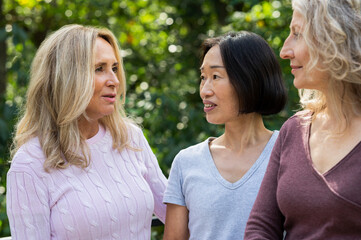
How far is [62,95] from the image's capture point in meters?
2.13

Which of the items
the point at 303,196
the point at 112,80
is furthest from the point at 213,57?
the point at 303,196

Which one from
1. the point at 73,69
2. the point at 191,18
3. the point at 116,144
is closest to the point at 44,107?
the point at 73,69

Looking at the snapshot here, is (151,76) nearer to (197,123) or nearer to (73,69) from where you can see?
(197,123)

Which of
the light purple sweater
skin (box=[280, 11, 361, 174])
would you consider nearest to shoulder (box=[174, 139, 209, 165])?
the light purple sweater

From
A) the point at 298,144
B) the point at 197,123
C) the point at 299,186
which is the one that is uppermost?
the point at 298,144

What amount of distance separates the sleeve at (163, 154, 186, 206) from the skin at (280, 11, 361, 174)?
61 centimetres

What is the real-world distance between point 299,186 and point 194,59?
3.71 meters

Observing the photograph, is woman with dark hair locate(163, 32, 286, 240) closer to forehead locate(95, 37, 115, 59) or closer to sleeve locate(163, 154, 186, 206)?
sleeve locate(163, 154, 186, 206)

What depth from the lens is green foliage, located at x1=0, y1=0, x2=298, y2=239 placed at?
3496 millimetres

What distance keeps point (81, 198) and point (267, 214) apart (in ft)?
2.59

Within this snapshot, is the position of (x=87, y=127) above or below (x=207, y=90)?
below

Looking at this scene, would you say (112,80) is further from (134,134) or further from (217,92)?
(217,92)

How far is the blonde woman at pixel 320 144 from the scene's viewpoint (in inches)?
57.9

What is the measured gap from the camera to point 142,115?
379 cm
